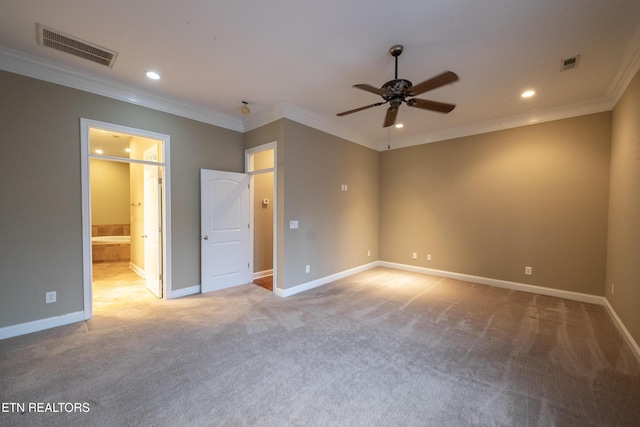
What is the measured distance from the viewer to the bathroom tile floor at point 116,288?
374cm

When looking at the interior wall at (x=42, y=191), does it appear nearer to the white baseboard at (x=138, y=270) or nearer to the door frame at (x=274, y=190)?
the door frame at (x=274, y=190)

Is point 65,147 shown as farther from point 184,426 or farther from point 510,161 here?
point 510,161

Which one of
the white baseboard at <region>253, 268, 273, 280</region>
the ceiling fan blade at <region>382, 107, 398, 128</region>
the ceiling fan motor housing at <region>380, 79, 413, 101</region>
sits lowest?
the white baseboard at <region>253, 268, 273, 280</region>

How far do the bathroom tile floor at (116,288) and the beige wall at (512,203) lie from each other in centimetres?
508

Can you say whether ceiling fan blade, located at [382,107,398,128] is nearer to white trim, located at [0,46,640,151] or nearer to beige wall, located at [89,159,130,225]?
white trim, located at [0,46,640,151]

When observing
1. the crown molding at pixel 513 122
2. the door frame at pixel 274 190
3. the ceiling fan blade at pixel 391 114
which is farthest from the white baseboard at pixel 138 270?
the crown molding at pixel 513 122

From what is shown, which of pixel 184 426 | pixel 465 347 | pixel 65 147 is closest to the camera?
pixel 184 426

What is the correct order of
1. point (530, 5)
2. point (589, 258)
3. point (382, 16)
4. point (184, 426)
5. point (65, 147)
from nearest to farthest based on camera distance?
A: point (184, 426) < point (530, 5) < point (382, 16) < point (65, 147) < point (589, 258)

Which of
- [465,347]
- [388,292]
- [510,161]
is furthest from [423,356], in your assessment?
[510,161]

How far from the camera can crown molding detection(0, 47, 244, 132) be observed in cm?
268

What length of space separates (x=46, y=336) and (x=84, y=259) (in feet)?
2.80

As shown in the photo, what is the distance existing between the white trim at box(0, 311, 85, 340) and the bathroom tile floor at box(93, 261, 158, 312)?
0.37 m

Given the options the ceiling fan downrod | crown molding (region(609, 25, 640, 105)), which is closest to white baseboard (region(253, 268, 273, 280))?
the ceiling fan downrod

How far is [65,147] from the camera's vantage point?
297cm
